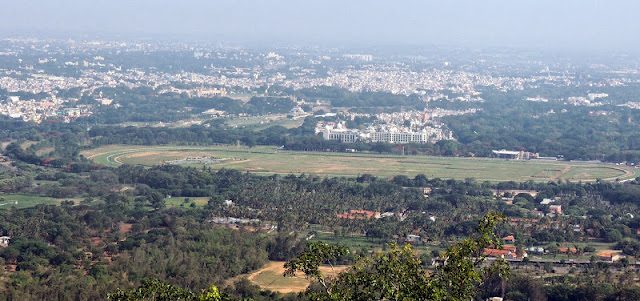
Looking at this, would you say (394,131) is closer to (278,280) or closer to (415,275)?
(278,280)

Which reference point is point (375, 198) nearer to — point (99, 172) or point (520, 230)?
point (520, 230)

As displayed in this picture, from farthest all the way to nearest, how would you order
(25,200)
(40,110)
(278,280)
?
(40,110) < (25,200) < (278,280)

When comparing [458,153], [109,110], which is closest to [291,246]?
[458,153]

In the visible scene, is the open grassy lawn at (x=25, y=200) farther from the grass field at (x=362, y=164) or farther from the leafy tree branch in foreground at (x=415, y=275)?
the leafy tree branch in foreground at (x=415, y=275)

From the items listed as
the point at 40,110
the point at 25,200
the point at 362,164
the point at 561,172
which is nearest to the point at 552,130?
the point at 561,172

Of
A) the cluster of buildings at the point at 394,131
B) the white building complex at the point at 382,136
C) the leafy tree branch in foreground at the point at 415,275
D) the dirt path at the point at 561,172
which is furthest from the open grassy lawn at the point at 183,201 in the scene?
the leafy tree branch in foreground at the point at 415,275

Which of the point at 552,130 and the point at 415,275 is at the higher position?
the point at 415,275
